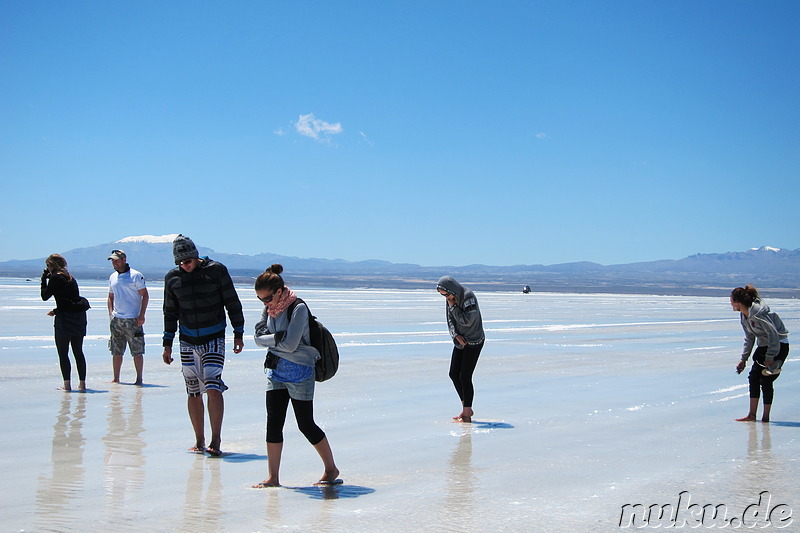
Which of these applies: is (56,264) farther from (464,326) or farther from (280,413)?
(280,413)

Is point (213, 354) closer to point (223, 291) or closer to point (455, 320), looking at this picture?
point (223, 291)

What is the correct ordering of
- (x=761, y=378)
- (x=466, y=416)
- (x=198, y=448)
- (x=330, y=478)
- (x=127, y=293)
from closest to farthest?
(x=330, y=478) → (x=198, y=448) → (x=466, y=416) → (x=761, y=378) → (x=127, y=293)

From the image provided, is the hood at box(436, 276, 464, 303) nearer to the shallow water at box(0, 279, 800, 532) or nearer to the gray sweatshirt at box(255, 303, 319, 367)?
the shallow water at box(0, 279, 800, 532)

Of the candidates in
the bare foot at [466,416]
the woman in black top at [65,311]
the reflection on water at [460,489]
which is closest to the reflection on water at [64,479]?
the woman in black top at [65,311]

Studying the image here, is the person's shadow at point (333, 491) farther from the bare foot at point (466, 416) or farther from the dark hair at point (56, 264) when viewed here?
the dark hair at point (56, 264)

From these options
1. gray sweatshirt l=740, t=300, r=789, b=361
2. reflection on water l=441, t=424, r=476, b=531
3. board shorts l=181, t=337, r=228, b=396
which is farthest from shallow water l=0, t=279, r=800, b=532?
gray sweatshirt l=740, t=300, r=789, b=361

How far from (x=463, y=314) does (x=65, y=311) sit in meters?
5.18

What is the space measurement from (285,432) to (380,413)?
1.46 meters

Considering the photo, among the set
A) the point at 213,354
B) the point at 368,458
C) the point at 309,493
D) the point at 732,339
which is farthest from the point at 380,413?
the point at 732,339

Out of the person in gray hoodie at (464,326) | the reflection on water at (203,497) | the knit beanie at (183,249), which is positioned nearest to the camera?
the reflection on water at (203,497)

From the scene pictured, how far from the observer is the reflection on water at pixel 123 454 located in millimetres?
5394

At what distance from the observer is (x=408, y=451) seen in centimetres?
710

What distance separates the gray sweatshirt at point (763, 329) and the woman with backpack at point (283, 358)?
17.6 feet

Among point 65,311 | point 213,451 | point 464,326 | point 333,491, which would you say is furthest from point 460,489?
point 65,311
